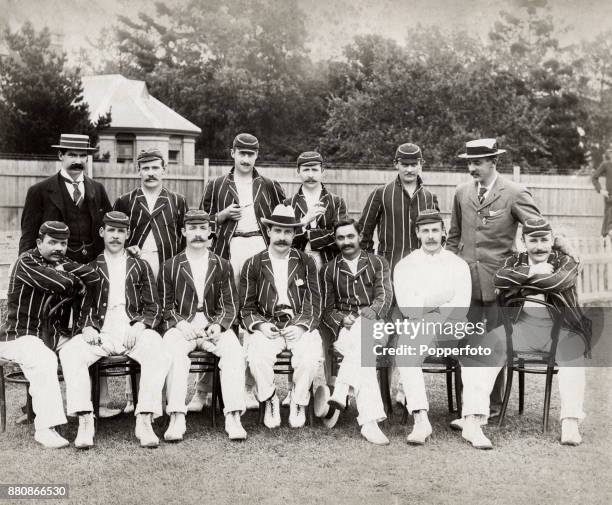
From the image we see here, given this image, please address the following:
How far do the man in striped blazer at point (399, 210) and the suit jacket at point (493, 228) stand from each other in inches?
18.1

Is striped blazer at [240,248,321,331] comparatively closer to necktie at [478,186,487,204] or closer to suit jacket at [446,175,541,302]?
suit jacket at [446,175,541,302]

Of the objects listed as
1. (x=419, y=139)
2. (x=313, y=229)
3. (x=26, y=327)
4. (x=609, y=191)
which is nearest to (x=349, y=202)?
(x=419, y=139)

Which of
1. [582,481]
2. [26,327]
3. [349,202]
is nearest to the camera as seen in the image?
[582,481]

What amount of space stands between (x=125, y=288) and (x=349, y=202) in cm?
1102

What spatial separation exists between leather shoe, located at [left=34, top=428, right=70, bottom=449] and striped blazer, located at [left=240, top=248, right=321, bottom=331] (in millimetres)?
1362

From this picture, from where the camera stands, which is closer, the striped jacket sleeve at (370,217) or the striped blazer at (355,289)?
the striped blazer at (355,289)

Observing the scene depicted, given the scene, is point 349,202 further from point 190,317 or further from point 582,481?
point 582,481

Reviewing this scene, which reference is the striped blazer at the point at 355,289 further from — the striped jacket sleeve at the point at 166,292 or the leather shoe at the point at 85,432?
the leather shoe at the point at 85,432

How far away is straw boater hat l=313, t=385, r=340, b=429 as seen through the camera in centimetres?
481

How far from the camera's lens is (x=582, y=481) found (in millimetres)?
3711

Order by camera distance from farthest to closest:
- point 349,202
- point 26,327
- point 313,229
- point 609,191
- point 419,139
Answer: point 419,139
point 349,202
point 609,191
point 313,229
point 26,327

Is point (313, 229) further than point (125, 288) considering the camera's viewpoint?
Yes

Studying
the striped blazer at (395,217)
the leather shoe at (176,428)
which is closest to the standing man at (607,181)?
the striped blazer at (395,217)

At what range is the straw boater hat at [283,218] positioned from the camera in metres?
4.99
